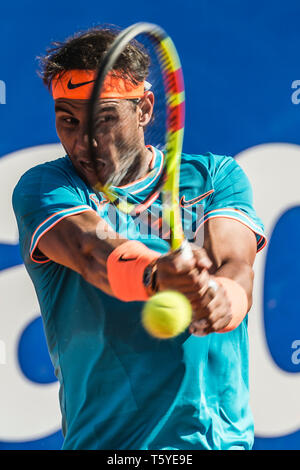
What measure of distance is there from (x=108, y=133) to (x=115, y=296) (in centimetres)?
35

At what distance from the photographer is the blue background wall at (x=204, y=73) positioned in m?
2.05

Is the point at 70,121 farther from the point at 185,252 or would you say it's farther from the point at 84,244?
the point at 185,252

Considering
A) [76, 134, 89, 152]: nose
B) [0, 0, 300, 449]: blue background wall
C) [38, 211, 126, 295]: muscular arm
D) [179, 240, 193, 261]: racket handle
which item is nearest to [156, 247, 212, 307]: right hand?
[179, 240, 193, 261]: racket handle

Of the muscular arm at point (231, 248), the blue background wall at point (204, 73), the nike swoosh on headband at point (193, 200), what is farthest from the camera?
the blue background wall at point (204, 73)

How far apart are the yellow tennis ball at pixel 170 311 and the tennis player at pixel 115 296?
20 cm

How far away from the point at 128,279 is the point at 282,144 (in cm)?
119

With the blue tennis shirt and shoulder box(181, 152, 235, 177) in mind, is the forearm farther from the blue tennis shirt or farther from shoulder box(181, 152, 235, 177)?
shoulder box(181, 152, 235, 177)

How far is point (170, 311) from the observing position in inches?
43.6

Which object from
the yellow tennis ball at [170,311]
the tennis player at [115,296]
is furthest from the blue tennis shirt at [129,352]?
the yellow tennis ball at [170,311]

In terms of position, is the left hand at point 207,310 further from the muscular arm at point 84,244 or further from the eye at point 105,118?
the eye at point 105,118

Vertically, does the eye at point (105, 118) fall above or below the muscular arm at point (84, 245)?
Answer: above

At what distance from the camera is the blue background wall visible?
2051 millimetres
